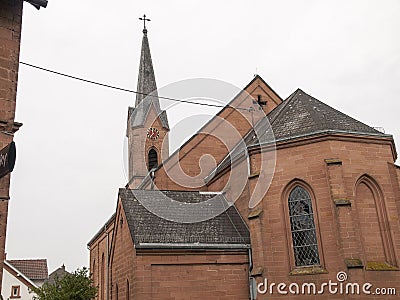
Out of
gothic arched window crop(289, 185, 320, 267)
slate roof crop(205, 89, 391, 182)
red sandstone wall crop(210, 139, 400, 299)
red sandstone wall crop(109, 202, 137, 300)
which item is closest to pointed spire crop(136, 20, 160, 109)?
slate roof crop(205, 89, 391, 182)

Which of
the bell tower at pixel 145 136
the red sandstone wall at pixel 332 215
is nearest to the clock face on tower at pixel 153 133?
the bell tower at pixel 145 136

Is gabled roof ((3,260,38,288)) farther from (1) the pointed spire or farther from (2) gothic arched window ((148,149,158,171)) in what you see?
(1) the pointed spire

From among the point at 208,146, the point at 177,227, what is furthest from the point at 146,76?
the point at 177,227

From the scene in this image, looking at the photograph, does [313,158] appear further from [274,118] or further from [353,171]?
[274,118]

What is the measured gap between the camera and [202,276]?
15344 mm

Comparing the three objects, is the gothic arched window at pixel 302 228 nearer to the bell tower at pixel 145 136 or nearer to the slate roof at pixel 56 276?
the slate roof at pixel 56 276

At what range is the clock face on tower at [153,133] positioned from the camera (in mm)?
36366

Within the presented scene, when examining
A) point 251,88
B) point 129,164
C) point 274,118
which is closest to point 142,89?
point 129,164

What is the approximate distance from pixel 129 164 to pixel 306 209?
23.7 meters

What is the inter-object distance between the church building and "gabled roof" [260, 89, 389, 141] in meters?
0.07

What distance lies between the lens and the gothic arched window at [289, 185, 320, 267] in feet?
50.5

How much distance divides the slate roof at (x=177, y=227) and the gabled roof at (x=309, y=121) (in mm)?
3860

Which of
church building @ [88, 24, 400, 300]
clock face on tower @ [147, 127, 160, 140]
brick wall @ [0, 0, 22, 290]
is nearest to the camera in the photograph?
brick wall @ [0, 0, 22, 290]

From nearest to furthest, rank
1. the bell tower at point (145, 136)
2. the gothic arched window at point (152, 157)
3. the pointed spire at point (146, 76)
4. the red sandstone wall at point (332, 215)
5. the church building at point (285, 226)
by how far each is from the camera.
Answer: the red sandstone wall at point (332, 215), the church building at point (285, 226), the bell tower at point (145, 136), the gothic arched window at point (152, 157), the pointed spire at point (146, 76)
